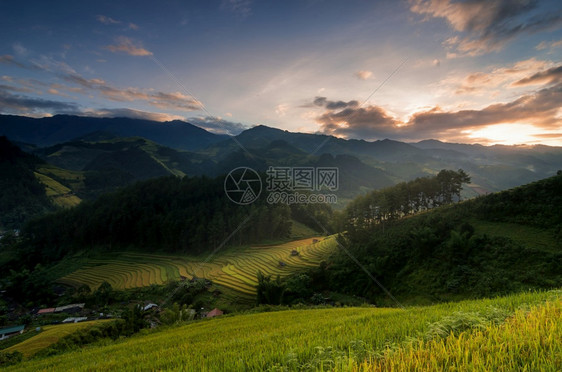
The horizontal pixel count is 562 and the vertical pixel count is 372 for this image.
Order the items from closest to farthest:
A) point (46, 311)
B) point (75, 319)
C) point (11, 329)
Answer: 1. point (11, 329)
2. point (75, 319)
3. point (46, 311)

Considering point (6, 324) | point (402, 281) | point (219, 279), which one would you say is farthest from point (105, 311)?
point (402, 281)

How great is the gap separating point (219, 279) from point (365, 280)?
27373 millimetres

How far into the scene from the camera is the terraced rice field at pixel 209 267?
43031 millimetres

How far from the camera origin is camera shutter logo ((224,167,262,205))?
8750 centimetres

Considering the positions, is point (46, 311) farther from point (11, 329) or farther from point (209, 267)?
point (209, 267)

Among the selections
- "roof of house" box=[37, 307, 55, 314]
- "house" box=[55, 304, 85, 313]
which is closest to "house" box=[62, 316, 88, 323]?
"house" box=[55, 304, 85, 313]

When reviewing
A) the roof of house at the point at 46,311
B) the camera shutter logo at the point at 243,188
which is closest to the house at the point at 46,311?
the roof of house at the point at 46,311

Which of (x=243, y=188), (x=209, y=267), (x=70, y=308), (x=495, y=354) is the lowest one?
(x=70, y=308)

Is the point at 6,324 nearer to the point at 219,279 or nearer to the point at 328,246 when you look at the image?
the point at 219,279

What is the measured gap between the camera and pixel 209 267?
180ft

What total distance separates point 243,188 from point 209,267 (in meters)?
44.0

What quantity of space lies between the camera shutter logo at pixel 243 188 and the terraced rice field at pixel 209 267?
82.0ft

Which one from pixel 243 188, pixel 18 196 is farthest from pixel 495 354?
pixel 18 196

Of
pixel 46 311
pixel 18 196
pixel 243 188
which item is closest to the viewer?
→ pixel 46 311
